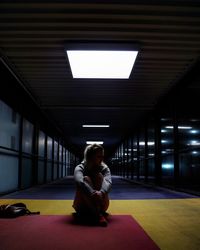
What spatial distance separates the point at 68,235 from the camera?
3.06 metres

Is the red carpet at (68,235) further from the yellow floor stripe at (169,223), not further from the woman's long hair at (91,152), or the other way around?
the woman's long hair at (91,152)

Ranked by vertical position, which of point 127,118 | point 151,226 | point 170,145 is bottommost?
point 151,226

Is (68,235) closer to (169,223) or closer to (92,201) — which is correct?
(92,201)

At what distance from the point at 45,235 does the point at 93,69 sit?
14.5 feet

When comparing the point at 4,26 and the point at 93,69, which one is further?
the point at 93,69

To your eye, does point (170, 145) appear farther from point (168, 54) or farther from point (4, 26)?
point (4, 26)

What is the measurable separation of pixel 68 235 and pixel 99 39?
362cm

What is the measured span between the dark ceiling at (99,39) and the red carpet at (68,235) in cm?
301

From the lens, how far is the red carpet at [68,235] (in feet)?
8.74

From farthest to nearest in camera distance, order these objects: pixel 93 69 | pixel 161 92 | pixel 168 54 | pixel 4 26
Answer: pixel 161 92 < pixel 93 69 < pixel 168 54 < pixel 4 26

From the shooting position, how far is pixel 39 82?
8508 millimetres

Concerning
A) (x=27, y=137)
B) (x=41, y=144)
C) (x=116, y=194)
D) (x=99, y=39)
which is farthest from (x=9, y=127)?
(x=41, y=144)

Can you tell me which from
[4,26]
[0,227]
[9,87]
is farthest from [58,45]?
[0,227]

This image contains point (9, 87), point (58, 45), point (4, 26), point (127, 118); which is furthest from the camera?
point (127, 118)
